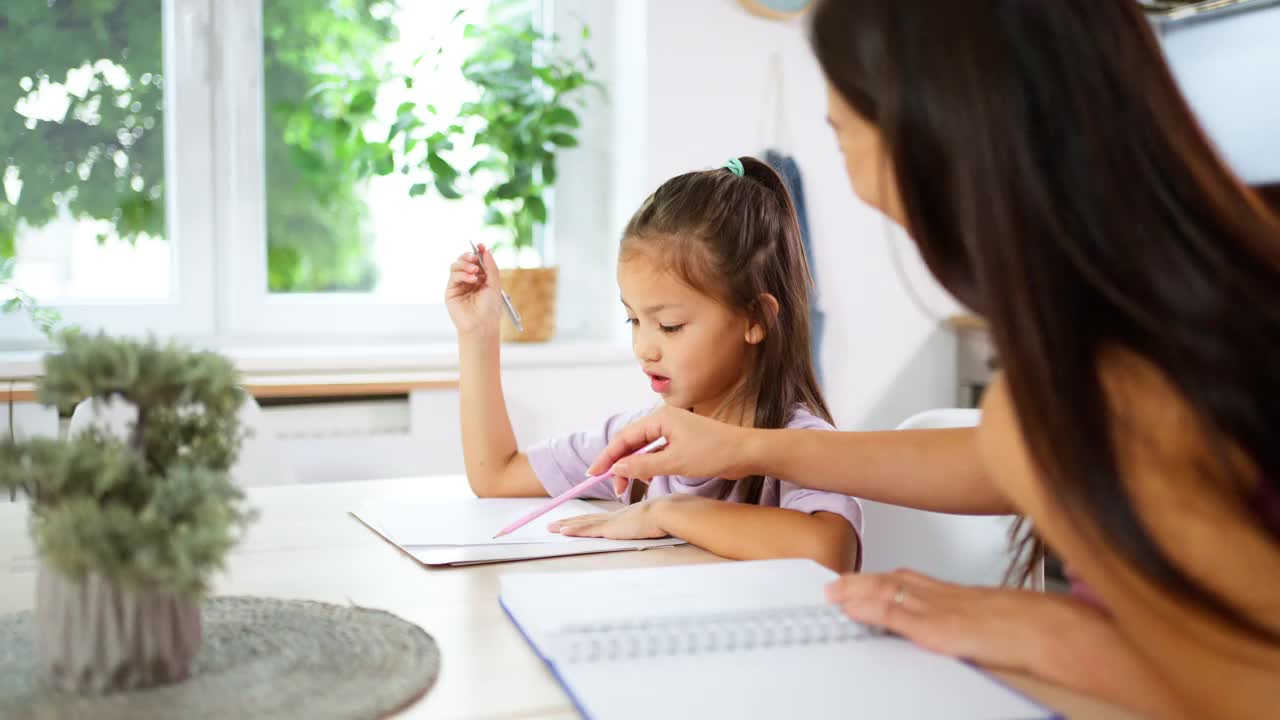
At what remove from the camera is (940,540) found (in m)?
1.34

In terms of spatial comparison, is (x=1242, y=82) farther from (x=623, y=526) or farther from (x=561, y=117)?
(x=623, y=526)

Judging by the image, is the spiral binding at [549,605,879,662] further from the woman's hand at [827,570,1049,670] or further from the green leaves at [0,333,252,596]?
the green leaves at [0,333,252,596]

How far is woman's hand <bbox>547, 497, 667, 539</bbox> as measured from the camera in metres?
1.13

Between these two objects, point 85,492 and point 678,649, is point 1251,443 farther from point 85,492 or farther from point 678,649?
point 85,492

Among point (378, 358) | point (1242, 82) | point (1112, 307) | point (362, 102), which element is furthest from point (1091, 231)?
point (1242, 82)

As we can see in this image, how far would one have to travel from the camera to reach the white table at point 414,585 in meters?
0.68

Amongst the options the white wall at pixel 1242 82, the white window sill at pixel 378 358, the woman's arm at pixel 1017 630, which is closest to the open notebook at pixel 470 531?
the woman's arm at pixel 1017 630

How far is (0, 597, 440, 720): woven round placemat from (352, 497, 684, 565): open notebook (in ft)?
0.73

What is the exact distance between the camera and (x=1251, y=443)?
0.55 meters

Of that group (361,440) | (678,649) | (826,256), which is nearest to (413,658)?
(678,649)

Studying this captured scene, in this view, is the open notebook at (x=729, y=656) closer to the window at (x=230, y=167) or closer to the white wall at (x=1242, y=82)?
the window at (x=230, y=167)

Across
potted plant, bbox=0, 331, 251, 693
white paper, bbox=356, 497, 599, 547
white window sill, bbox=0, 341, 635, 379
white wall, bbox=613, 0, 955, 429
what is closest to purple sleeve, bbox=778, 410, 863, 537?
white paper, bbox=356, 497, 599, 547

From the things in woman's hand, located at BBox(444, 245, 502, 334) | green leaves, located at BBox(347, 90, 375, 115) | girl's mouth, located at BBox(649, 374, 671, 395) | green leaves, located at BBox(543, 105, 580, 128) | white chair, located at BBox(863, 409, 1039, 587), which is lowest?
white chair, located at BBox(863, 409, 1039, 587)

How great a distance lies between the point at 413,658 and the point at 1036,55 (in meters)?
0.52
